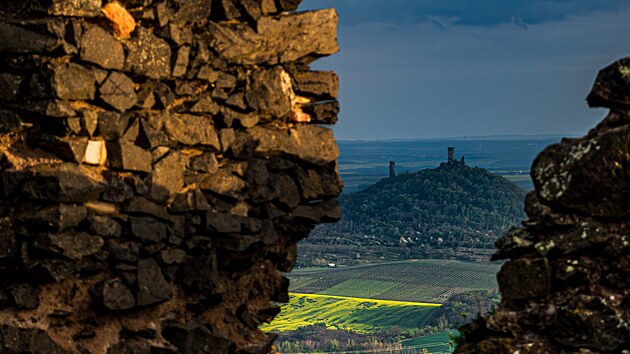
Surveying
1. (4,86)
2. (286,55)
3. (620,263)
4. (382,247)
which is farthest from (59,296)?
(382,247)

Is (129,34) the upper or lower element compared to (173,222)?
upper

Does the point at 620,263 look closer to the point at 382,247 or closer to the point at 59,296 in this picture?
the point at 59,296

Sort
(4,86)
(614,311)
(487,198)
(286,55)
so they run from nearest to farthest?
(614,311)
(4,86)
(286,55)
(487,198)

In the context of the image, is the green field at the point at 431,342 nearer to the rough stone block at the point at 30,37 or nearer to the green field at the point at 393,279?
the green field at the point at 393,279

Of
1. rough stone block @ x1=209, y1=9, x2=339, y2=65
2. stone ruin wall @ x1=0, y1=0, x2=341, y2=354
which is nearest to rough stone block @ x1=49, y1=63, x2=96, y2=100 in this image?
stone ruin wall @ x1=0, y1=0, x2=341, y2=354

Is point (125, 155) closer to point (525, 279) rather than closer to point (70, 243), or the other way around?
point (70, 243)

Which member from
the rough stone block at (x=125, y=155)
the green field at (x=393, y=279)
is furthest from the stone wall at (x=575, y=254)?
the green field at (x=393, y=279)

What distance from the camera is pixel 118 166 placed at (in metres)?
14.5

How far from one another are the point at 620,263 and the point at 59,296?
7.95m

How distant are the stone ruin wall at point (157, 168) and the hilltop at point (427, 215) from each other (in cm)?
12380

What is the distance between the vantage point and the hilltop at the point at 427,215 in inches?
5699

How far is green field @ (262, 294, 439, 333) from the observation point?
118m

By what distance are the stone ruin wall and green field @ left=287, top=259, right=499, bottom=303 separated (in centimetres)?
11555

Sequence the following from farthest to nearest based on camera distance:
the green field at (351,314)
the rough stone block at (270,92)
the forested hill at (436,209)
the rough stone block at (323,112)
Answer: the forested hill at (436,209)
the green field at (351,314)
the rough stone block at (323,112)
the rough stone block at (270,92)
